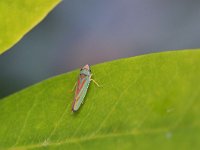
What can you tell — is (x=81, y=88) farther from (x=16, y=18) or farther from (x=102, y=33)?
(x=102, y=33)

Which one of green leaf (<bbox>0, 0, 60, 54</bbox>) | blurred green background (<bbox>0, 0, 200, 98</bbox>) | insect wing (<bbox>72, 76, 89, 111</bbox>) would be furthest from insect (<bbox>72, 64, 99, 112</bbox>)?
blurred green background (<bbox>0, 0, 200, 98</bbox>)

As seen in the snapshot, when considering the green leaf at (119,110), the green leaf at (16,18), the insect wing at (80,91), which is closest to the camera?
the green leaf at (119,110)

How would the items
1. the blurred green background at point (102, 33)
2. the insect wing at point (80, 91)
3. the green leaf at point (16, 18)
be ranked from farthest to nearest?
the blurred green background at point (102, 33)
the insect wing at point (80, 91)
the green leaf at point (16, 18)

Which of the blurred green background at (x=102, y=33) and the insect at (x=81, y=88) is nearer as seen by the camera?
the insect at (x=81, y=88)

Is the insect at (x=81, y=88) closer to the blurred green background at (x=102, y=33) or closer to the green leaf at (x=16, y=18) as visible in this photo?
the green leaf at (x=16, y=18)

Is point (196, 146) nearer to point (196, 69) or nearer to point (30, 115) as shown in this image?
point (196, 69)

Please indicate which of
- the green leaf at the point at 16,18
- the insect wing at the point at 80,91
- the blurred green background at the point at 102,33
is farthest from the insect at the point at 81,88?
the blurred green background at the point at 102,33

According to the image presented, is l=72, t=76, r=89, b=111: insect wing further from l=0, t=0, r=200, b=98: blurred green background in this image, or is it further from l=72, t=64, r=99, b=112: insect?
l=0, t=0, r=200, b=98: blurred green background
